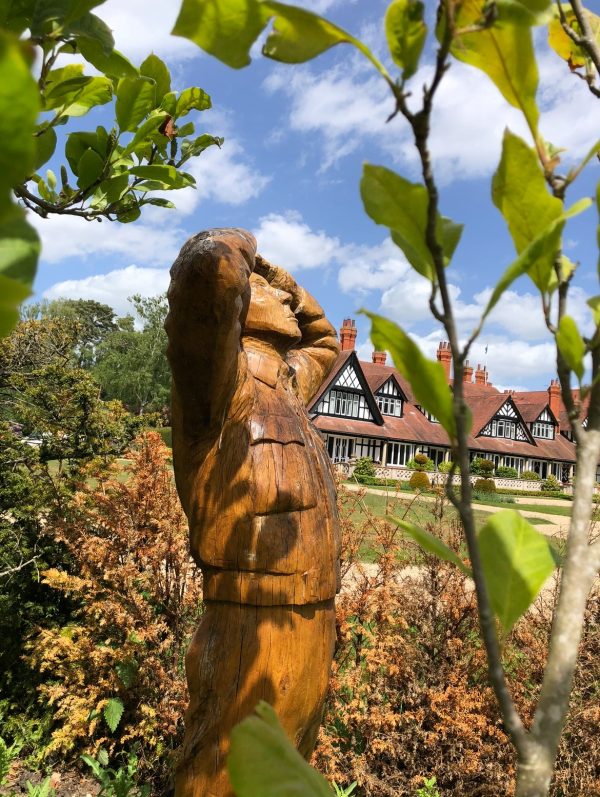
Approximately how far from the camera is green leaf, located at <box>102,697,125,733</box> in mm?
5078

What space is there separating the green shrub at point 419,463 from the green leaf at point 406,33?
3371 cm

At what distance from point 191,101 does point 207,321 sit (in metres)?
0.67

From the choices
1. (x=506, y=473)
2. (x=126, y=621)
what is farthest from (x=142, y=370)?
(x=126, y=621)

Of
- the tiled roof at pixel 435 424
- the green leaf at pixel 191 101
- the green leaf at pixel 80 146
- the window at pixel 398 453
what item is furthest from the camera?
the window at pixel 398 453

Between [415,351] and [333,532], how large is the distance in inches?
71.9

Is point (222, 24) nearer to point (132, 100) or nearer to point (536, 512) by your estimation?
point (132, 100)

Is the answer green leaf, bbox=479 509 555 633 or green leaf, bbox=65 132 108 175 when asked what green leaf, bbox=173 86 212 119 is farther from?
green leaf, bbox=479 509 555 633

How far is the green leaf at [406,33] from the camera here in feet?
1.59

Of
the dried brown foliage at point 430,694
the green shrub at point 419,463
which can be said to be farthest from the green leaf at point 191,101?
the green shrub at point 419,463

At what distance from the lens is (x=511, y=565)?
1.83 feet

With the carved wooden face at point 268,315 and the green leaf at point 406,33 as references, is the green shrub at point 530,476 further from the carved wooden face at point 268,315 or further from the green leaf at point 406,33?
the green leaf at point 406,33

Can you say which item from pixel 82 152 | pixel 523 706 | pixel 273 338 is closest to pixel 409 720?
pixel 523 706

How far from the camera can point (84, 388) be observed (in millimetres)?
6973

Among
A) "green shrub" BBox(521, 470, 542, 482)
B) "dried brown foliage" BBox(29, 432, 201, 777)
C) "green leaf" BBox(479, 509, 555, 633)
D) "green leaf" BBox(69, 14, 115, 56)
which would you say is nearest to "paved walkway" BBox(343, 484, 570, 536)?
"green shrub" BBox(521, 470, 542, 482)
